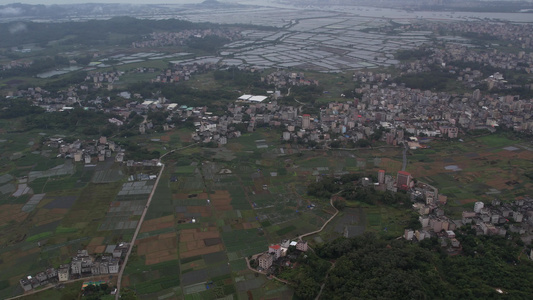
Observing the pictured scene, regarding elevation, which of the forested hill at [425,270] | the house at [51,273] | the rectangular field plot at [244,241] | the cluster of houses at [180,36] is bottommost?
the rectangular field plot at [244,241]

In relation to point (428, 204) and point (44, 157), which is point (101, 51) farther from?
point (428, 204)

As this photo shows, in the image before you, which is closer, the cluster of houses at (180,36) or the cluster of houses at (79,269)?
the cluster of houses at (79,269)

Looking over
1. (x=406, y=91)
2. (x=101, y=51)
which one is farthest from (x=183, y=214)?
(x=101, y=51)

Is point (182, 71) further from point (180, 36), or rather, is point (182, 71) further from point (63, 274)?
point (63, 274)

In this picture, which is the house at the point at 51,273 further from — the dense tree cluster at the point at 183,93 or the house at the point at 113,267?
the dense tree cluster at the point at 183,93

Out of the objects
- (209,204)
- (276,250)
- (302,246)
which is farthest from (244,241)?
(209,204)

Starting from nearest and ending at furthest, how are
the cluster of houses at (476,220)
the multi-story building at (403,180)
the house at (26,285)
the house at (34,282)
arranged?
the house at (26,285) → the house at (34,282) → the cluster of houses at (476,220) → the multi-story building at (403,180)

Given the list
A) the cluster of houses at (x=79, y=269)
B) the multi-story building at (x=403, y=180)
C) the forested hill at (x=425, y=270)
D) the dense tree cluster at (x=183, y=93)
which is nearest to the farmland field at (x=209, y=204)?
the cluster of houses at (x=79, y=269)
